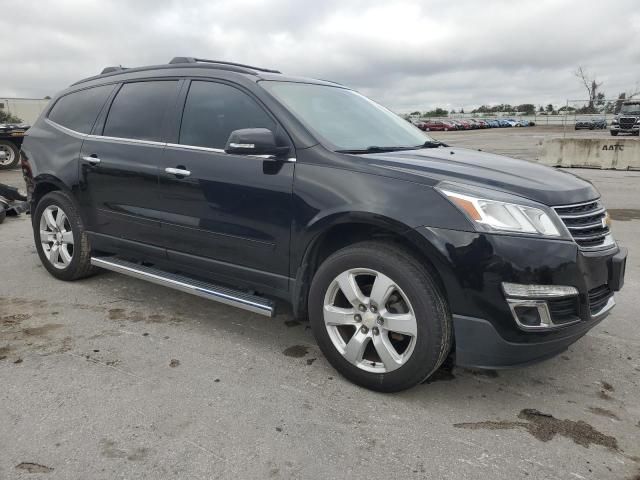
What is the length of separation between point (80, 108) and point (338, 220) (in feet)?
9.71

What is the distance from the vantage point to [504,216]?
257cm

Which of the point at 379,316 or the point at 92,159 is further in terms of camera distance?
the point at 92,159

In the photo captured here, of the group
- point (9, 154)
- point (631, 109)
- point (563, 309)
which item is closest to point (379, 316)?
point (563, 309)

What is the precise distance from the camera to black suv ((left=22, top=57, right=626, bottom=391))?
2576 mm

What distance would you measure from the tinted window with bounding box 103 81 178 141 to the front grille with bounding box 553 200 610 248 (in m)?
2.74

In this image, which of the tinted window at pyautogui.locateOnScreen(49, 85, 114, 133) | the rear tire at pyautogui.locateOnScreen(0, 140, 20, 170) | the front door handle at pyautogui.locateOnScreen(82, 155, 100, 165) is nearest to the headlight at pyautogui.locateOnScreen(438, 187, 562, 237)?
the front door handle at pyautogui.locateOnScreen(82, 155, 100, 165)

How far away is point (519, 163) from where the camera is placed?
3.38m

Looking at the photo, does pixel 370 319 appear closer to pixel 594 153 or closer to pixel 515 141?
pixel 594 153

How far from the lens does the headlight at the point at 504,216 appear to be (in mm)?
2543

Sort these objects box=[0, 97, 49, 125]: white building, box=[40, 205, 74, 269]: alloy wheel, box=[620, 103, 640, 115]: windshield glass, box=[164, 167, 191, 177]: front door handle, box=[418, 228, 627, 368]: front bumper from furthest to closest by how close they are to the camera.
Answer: box=[0, 97, 49, 125]: white building → box=[620, 103, 640, 115]: windshield glass → box=[40, 205, 74, 269]: alloy wheel → box=[164, 167, 191, 177]: front door handle → box=[418, 228, 627, 368]: front bumper

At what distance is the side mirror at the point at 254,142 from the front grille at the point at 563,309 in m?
1.71

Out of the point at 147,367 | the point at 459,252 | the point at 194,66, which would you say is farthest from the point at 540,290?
the point at 194,66

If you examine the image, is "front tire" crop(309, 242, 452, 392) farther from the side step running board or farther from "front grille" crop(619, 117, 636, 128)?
"front grille" crop(619, 117, 636, 128)

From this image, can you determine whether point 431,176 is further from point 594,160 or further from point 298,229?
point 594,160
